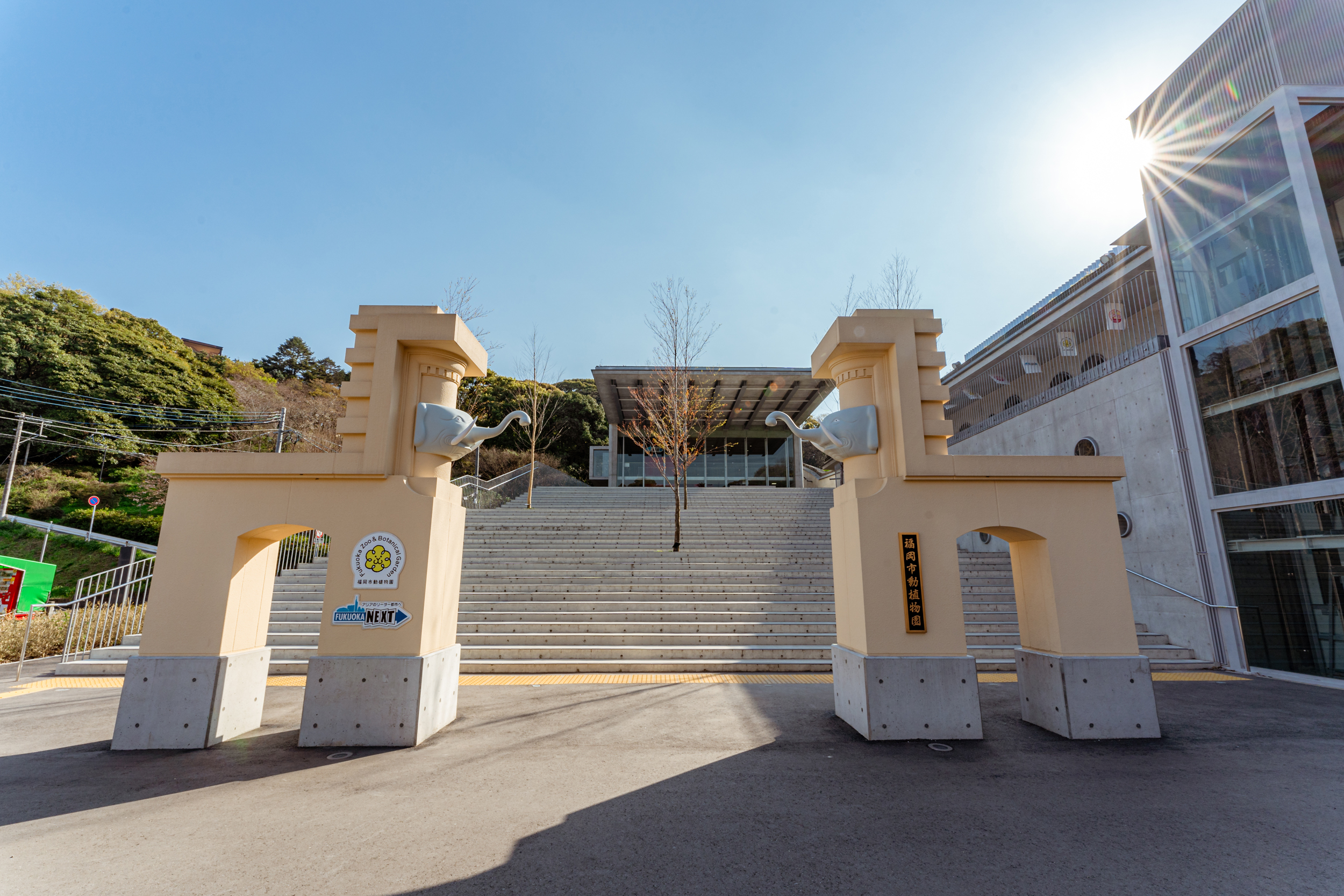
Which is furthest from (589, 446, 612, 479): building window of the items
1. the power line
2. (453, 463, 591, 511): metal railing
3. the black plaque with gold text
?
the black plaque with gold text

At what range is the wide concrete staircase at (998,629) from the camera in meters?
9.81

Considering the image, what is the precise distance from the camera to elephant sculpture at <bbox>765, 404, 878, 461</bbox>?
6652 millimetres

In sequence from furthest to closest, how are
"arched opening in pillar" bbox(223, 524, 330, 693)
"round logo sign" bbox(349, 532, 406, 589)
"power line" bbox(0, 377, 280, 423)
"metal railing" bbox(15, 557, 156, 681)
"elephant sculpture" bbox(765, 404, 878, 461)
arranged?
1. "power line" bbox(0, 377, 280, 423)
2. "metal railing" bbox(15, 557, 156, 681)
3. "elephant sculpture" bbox(765, 404, 878, 461)
4. "arched opening in pillar" bbox(223, 524, 330, 693)
5. "round logo sign" bbox(349, 532, 406, 589)

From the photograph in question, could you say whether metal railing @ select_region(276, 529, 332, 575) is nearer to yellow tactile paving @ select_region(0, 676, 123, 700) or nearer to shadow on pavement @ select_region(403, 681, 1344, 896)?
yellow tactile paving @ select_region(0, 676, 123, 700)

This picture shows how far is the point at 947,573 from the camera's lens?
20.4ft

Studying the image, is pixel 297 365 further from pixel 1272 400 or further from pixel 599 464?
pixel 1272 400

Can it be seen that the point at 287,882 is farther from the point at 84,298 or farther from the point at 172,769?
the point at 84,298

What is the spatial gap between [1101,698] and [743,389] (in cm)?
1847

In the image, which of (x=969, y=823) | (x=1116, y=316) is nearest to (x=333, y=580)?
(x=969, y=823)

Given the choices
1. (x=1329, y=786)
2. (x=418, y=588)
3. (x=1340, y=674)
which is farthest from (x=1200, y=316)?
(x=418, y=588)

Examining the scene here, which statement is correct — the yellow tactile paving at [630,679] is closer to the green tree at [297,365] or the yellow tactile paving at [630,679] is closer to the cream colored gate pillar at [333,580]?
the cream colored gate pillar at [333,580]

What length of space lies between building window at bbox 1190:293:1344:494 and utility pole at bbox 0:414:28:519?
3783cm

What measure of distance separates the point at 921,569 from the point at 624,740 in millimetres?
3629

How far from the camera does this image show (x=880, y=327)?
6.70m
